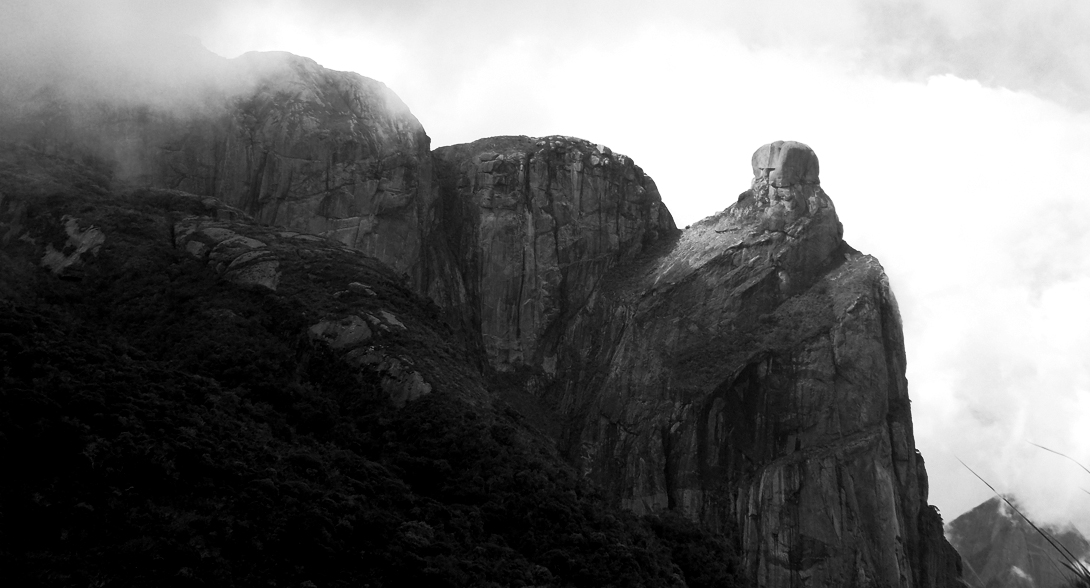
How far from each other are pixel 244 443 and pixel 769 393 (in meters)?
40.5

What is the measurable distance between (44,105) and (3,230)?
51.9 feet

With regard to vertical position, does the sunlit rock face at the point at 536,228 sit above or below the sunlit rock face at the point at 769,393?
above

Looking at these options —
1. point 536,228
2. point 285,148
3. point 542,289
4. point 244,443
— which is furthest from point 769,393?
point 244,443

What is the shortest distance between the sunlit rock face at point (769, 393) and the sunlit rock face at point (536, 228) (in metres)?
1.74

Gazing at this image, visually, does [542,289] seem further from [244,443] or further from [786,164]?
[244,443]

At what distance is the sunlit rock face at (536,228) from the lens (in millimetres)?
77562

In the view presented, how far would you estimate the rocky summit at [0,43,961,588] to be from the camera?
5144cm

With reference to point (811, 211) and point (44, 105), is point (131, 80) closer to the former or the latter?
point (44, 105)

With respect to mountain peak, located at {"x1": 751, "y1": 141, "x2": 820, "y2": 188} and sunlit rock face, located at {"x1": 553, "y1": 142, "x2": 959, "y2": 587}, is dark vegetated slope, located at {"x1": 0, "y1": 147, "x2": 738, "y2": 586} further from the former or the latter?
mountain peak, located at {"x1": 751, "y1": 141, "x2": 820, "y2": 188}

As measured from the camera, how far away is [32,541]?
2988cm

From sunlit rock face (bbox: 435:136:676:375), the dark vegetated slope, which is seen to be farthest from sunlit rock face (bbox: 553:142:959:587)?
the dark vegetated slope

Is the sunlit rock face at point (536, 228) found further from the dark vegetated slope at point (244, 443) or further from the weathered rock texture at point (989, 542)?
the weathered rock texture at point (989, 542)

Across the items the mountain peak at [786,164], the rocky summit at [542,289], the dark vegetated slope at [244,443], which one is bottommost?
the dark vegetated slope at [244,443]

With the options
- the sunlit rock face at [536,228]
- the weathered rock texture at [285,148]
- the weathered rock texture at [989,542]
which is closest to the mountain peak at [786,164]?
the sunlit rock face at [536,228]
